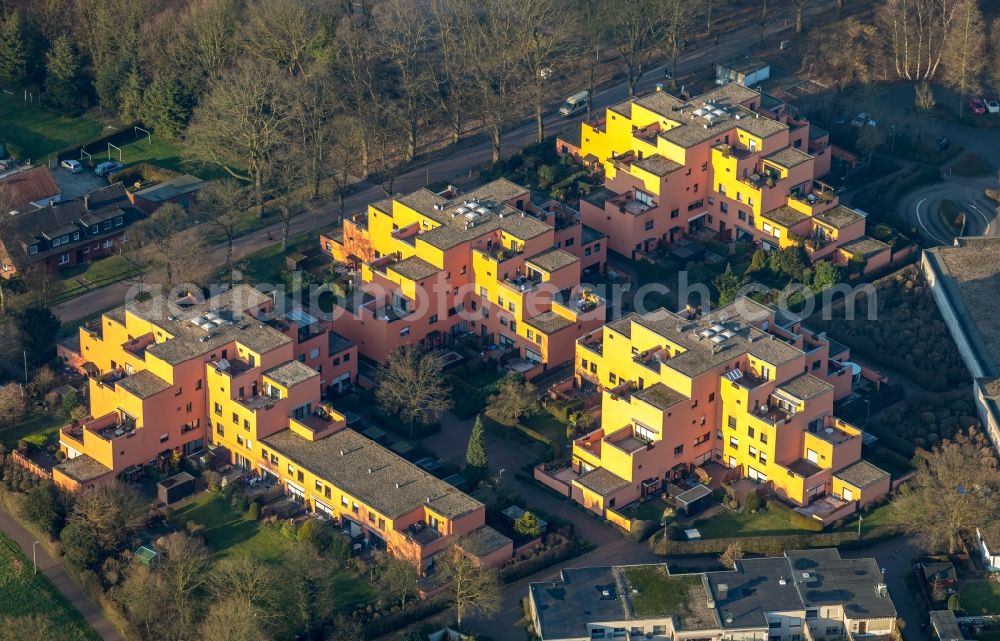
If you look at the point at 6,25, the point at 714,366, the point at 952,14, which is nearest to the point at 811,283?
the point at 714,366

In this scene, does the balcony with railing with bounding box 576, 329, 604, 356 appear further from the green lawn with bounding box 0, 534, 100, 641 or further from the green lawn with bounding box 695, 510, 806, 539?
the green lawn with bounding box 0, 534, 100, 641

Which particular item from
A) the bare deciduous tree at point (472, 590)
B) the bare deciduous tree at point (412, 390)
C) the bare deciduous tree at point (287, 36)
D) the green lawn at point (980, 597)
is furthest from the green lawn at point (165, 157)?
the green lawn at point (980, 597)

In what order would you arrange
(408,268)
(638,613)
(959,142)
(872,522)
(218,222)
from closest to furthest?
(638,613) < (872,522) < (408,268) < (218,222) < (959,142)

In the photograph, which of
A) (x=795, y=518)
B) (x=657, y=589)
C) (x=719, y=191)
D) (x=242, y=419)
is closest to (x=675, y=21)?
(x=719, y=191)

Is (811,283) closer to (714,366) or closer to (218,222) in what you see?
(714,366)

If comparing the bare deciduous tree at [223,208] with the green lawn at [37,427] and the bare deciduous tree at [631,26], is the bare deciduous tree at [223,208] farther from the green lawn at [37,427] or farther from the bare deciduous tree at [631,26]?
the bare deciduous tree at [631,26]

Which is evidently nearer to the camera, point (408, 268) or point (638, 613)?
point (638, 613)

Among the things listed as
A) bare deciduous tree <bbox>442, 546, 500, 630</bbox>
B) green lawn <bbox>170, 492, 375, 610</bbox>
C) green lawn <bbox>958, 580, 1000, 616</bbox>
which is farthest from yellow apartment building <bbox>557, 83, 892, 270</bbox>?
bare deciduous tree <bbox>442, 546, 500, 630</bbox>
